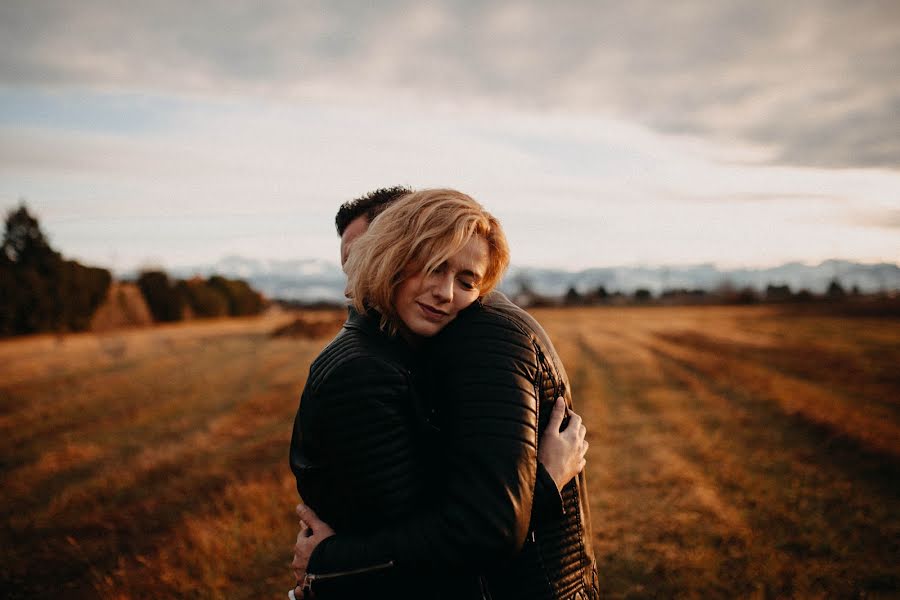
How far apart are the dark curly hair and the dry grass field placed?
12.3ft

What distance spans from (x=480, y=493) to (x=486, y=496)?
2cm

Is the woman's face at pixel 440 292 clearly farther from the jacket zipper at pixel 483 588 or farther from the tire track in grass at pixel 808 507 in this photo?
the tire track in grass at pixel 808 507

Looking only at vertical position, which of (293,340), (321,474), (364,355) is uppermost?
(364,355)

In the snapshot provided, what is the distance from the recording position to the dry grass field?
542 cm

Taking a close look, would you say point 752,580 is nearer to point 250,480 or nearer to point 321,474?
point 321,474

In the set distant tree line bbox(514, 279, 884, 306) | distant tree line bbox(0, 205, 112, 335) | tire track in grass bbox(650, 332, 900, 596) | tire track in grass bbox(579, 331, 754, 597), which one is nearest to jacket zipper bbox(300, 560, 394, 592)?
tire track in grass bbox(579, 331, 754, 597)

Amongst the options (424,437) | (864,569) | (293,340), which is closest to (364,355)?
(424,437)

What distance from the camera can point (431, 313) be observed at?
2045 mm

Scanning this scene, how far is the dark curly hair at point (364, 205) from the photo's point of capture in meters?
3.82

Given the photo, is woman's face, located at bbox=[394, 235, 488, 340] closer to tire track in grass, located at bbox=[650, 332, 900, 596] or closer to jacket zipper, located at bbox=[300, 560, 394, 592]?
jacket zipper, located at bbox=[300, 560, 394, 592]

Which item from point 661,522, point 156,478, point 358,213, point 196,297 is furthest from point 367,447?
point 196,297

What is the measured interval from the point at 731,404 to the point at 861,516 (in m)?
6.57

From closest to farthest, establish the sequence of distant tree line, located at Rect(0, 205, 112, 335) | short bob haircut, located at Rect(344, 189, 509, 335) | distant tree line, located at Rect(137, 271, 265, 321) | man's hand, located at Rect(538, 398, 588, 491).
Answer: short bob haircut, located at Rect(344, 189, 509, 335), man's hand, located at Rect(538, 398, 588, 491), distant tree line, located at Rect(0, 205, 112, 335), distant tree line, located at Rect(137, 271, 265, 321)

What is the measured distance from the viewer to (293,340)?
101 ft
